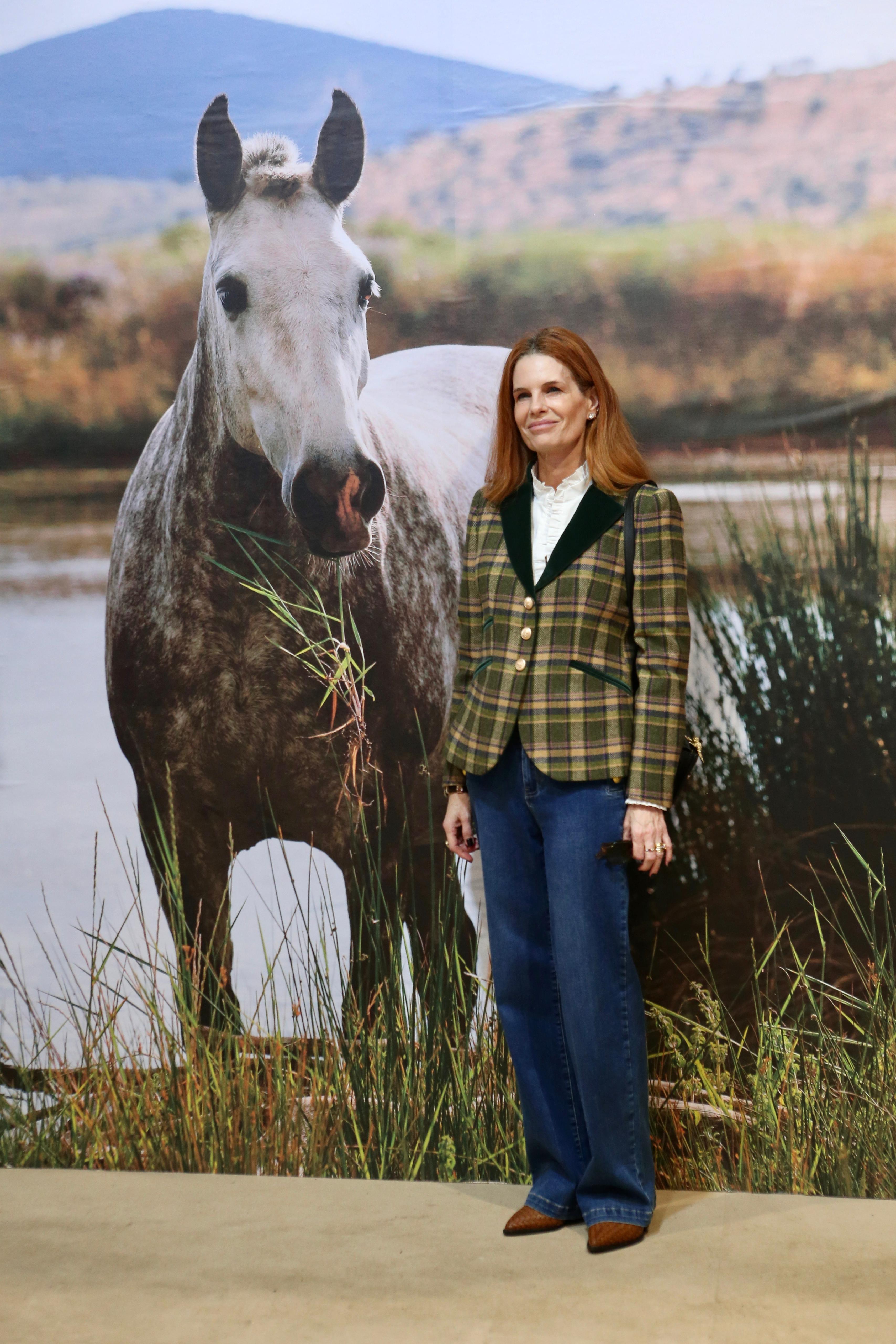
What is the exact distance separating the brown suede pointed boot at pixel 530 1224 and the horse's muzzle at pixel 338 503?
4.71ft

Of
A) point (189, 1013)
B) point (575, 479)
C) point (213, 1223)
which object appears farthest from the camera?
point (189, 1013)

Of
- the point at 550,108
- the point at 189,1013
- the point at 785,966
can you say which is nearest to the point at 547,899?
the point at 785,966

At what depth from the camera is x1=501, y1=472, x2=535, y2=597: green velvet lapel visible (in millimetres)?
2021

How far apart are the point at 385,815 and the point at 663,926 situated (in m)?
0.68

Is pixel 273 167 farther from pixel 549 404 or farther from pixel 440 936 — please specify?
pixel 440 936

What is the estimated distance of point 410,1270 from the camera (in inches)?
78.4

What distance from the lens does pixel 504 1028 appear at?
2102 mm

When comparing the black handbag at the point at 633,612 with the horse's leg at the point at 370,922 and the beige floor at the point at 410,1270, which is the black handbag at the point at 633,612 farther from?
the beige floor at the point at 410,1270

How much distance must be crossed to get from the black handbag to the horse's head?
25.6 inches

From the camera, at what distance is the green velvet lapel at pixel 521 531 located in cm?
202

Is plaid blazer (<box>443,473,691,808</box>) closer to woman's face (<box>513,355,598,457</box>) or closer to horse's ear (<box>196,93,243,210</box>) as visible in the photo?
woman's face (<box>513,355,598,457</box>)

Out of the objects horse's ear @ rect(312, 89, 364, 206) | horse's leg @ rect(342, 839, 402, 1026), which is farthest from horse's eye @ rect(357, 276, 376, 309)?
horse's leg @ rect(342, 839, 402, 1026)

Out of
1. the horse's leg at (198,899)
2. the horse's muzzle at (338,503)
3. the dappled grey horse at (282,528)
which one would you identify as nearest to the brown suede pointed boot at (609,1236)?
the dappled grey horse at (282,528)

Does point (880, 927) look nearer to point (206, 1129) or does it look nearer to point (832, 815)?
point (832, 815)
